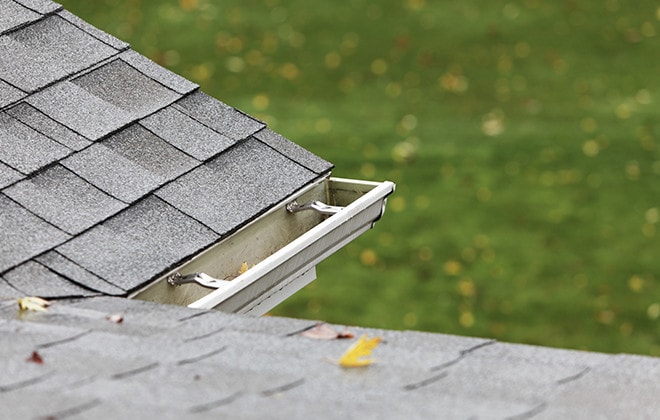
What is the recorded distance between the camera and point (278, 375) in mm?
2637

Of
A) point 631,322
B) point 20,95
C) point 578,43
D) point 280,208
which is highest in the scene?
point 20,95

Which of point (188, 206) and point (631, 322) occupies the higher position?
point (188, 206)

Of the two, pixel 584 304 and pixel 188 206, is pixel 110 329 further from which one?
pixel 584 304

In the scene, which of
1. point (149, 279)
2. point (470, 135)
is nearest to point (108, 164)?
point (149, 279)

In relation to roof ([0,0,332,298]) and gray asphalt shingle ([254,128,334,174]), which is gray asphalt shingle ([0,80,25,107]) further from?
gray asphalt shingle ([254,128,334,174])

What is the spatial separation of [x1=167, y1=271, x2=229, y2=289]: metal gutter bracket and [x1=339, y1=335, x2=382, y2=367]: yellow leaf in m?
0.91

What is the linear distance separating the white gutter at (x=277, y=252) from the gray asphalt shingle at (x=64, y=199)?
0.34 metres

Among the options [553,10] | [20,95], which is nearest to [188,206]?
[20,95]

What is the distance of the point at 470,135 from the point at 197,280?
890cm

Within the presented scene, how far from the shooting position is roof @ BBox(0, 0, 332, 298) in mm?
3580

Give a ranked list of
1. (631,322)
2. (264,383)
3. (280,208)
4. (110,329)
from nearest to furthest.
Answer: (264,383), (110,329), (280,208), (631,322)

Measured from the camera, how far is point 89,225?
372 centimetres

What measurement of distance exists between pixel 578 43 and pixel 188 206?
11.4 m

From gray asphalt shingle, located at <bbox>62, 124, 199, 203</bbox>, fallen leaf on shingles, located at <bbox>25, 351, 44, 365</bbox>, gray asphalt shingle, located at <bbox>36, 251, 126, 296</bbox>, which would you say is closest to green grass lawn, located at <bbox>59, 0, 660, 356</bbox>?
gray asphalt shingle, located at <bbox>62, 124, 199, 203</bbox>
